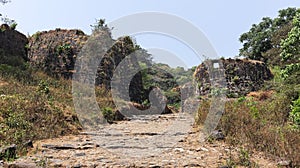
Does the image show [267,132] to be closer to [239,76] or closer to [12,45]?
[239,76]

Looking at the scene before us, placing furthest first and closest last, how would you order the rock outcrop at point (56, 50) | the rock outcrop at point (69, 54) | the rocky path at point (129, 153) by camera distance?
the rock outcrop at point (56, 50), the rock outcrop at point (69, 54), the rocky path at point (129, 153)

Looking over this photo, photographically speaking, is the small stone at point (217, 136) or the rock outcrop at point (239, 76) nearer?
the small stone at point (217, 136)

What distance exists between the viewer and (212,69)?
19.4 metres

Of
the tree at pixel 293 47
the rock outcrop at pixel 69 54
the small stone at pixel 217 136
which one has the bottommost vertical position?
the small stone at pixel 217 136

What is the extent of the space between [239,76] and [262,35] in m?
17.7

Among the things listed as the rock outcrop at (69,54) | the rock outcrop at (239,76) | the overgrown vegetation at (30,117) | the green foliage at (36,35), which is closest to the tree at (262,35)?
the rock outcrop at (239,76)

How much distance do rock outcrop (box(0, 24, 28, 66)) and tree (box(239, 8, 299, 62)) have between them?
23.6 meters

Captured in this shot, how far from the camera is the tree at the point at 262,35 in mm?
33656

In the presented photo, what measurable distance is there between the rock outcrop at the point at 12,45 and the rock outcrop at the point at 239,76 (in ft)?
37.3

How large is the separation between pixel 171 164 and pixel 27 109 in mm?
4659

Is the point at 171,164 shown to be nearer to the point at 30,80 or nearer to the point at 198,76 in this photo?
the point at 30,80

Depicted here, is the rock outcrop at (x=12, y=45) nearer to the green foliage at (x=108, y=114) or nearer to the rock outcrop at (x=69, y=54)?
the rock outcrop at (x=69, y=54)

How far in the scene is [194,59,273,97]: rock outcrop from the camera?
1884 centimetres

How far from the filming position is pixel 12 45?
1773cm
